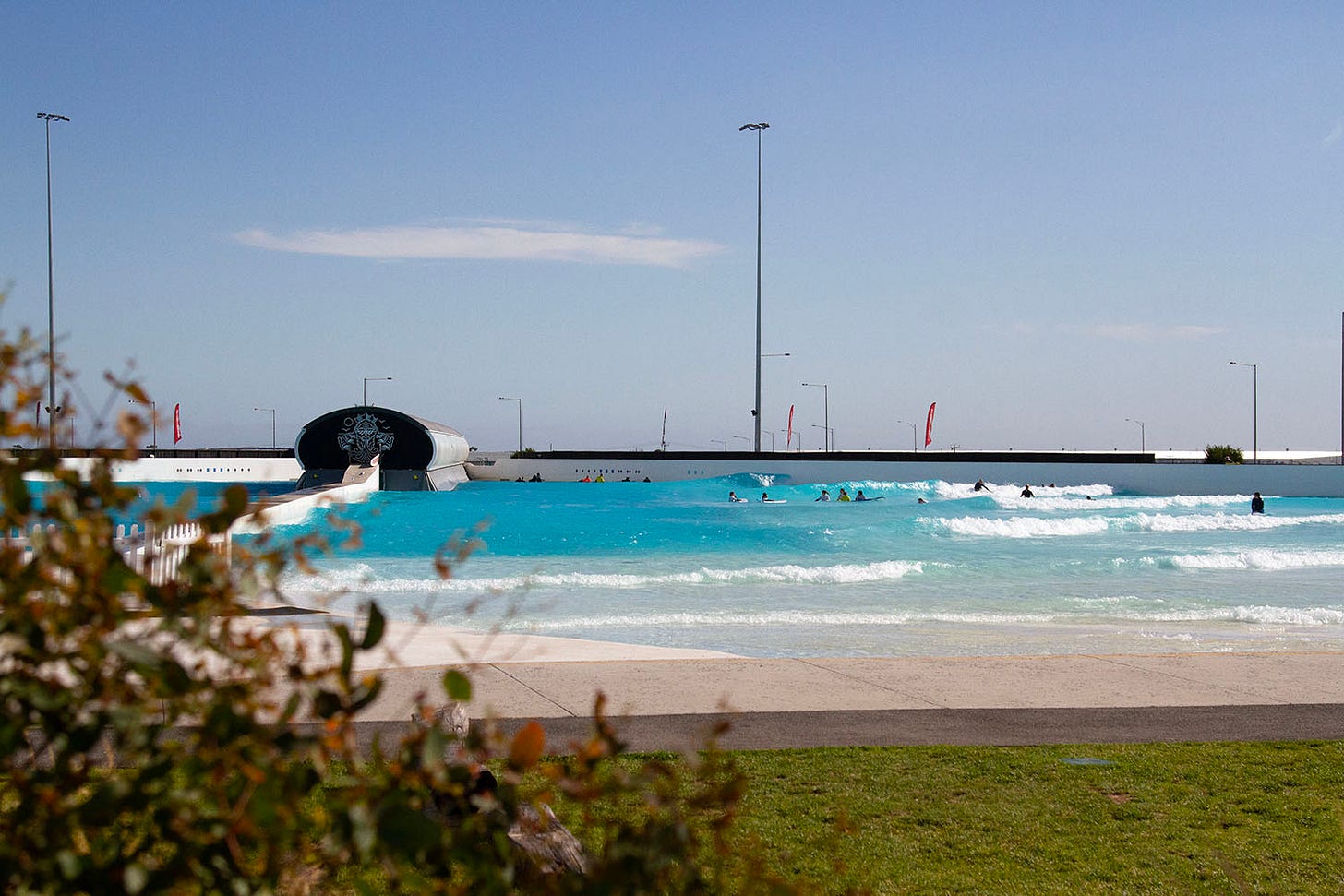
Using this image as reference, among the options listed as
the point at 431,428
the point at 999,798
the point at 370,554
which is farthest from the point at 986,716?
the point at 431,428

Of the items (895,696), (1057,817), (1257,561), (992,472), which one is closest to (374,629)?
(1057,817)

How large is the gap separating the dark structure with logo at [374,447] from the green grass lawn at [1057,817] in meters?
52.3

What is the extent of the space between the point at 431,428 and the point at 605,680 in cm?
5123

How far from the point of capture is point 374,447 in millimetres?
58406

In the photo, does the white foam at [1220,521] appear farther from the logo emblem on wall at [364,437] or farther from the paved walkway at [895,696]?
the logo emblem on wall at [364,437]

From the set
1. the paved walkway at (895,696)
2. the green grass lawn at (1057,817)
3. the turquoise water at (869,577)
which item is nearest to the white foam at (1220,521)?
the turquoise water at (869,577)

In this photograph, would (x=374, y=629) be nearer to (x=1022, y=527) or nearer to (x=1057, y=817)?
(x=1057, y=817)

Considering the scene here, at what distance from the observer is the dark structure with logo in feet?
190

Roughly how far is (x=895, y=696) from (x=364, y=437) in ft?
169

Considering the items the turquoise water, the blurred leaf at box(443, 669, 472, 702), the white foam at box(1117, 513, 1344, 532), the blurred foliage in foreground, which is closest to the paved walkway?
the turquoise water

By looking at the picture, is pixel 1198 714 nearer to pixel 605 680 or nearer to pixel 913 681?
pixel 913 681

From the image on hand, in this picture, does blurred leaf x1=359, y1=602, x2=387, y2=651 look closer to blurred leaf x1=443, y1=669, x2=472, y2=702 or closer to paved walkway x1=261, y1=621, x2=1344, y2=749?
blurred leaf x1=443, y1=669, x2=472, y2=702

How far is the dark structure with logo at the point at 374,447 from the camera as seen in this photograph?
5794cm

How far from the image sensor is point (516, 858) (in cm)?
462
